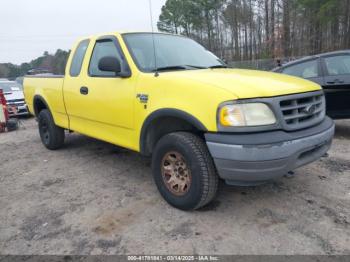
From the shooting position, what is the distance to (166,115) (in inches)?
134

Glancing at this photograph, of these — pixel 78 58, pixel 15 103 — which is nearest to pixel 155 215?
pixel 78 58

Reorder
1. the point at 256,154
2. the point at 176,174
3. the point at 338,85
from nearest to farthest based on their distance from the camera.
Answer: the point at 256,154 < the point at 176,174 < the point at 338,85

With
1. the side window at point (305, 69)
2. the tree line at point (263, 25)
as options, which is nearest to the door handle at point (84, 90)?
the side window at point (305, 69)

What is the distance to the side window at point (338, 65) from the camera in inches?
235

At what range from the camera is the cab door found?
156 inches

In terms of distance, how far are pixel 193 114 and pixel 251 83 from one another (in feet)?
2.05

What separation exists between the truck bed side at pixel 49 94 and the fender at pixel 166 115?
2.18 meters

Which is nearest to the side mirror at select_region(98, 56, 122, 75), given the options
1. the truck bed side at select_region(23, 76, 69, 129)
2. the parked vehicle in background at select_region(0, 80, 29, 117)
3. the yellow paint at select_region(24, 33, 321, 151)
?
the yellow paint at select_region(24, 33, 321, 151)

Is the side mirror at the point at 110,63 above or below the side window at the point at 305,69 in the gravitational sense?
above

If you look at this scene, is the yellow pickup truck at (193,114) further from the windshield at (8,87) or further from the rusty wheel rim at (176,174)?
the windshield at (8,87)

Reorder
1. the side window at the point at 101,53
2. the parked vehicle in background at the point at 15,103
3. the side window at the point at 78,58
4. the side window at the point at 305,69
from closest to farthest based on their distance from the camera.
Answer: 1. the side window at the point at 101,53
2. the side window at the point at 78,58
3. the side window at the point at 305,69
4. the parked vehicle in background at the point at 15,103

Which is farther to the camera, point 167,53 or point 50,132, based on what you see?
point 50,132

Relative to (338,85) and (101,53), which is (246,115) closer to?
(101,53)

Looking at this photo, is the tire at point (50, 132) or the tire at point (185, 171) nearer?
the tire at point (185, 171)
